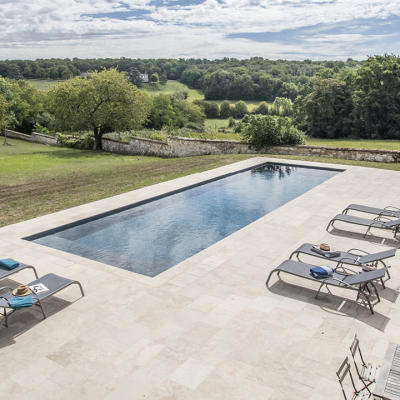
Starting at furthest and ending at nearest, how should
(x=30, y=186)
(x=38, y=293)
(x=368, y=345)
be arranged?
(x=30, y=186)
(x=38, y=293)
(x=368, y=345)

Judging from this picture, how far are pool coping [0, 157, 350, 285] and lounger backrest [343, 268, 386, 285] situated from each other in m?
3.04

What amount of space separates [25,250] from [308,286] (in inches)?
234

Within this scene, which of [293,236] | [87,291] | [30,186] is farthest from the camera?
[30,186]

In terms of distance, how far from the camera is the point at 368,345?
204 inches

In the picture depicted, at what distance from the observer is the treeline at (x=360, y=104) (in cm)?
4012

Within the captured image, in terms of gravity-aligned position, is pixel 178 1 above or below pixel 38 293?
above

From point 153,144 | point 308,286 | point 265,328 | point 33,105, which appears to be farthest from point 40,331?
point 33,105

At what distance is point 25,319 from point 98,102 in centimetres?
2543

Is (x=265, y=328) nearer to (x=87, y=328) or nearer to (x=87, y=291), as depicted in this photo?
(x=87, y=328)

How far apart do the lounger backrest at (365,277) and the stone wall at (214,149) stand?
46.4 ft

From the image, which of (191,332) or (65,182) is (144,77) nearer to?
(65,182)

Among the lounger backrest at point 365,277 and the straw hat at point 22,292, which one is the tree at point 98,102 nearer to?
the straw hat at point 22,292

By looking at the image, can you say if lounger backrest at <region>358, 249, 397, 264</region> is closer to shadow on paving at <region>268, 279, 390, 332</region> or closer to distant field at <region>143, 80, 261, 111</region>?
shadow on paving at <region>268, 279, 390, 332</region>

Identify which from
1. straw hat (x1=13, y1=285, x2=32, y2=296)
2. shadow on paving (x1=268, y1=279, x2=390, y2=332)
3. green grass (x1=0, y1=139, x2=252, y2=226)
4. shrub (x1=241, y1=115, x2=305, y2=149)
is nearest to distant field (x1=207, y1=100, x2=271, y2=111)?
shrub (x1=241, y1=115, x2=305, y2=149)
